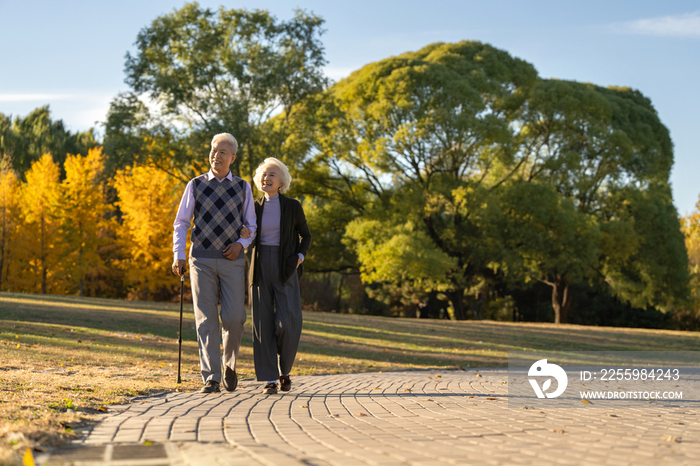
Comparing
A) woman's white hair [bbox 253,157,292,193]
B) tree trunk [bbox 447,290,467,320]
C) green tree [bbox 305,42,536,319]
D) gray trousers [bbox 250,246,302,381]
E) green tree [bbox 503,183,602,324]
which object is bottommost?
tree trunk [bbox 447,290,467,320]

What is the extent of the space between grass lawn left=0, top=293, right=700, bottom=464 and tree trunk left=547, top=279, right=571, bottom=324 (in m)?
9.84

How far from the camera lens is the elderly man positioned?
5441 mm

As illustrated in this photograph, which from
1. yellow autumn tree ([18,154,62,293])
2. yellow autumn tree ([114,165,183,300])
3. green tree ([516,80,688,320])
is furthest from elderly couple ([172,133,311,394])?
yellow autumn tree ([18,154,62,293])

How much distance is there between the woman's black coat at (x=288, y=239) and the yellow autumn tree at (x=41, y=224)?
29948mm

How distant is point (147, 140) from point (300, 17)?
8.03 m

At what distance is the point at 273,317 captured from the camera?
575cm

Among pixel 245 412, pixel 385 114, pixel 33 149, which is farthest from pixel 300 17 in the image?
pixel 33 149

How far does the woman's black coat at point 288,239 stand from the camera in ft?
18.8

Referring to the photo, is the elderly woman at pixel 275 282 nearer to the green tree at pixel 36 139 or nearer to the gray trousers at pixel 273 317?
the gray trousers at pixel 273 317

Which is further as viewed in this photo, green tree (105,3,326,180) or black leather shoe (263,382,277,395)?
green tree (105,3,326,180)

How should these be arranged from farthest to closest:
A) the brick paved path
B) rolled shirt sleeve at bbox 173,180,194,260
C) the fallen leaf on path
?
rolled shirt sleeve at bbox 173,180,194,260 → the brick paved path → the fallen leaf on path

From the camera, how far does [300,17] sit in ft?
82.3

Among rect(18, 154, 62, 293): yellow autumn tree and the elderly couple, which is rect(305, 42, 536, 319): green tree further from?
the elderly couple
